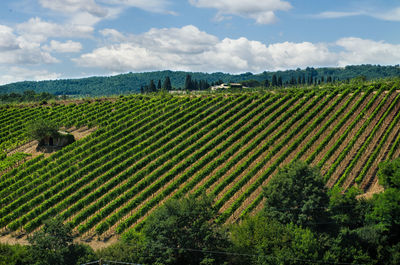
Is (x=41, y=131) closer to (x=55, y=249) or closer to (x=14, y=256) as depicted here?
(x=14, y=256)

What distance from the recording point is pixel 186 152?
40875mm

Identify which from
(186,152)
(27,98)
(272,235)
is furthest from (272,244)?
(27,98)

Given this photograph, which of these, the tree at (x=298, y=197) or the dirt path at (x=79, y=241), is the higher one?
the tree at (x=298, y=197)

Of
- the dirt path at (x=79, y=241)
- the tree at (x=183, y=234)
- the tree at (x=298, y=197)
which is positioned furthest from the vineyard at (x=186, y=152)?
the tree at (x=298, y=197)

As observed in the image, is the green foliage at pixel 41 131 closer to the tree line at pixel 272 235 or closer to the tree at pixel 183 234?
the tree line at pixel 272 235

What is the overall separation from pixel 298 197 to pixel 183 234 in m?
8.64

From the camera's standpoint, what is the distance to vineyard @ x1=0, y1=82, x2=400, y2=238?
1300 inches

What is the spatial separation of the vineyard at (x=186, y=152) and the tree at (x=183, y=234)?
9.43ft

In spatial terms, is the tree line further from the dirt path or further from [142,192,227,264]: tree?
the dirt path

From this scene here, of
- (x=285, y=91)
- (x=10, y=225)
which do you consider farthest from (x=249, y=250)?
(x=285, y=91)

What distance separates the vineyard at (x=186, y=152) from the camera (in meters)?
33.0

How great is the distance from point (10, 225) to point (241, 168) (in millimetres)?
21729

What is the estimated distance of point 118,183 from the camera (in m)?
36.5

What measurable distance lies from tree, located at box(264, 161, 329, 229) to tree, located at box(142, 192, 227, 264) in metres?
5.03
